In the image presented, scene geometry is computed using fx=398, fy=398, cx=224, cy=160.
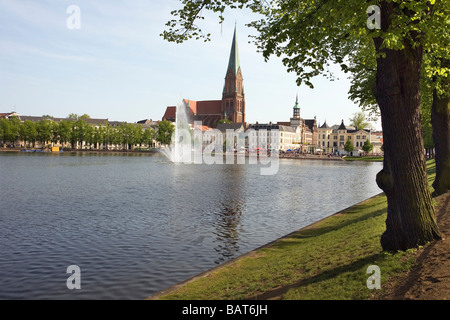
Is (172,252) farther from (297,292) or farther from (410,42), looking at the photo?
(410,42)

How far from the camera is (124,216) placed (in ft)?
82.4

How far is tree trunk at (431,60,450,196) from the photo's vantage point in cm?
2109

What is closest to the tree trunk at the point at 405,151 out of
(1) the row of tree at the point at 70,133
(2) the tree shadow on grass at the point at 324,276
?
(2) the tree shadow on grass at the point at 324,276

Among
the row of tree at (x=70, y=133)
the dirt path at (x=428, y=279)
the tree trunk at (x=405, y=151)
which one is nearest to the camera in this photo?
the dirt path at (x=428, y=279)

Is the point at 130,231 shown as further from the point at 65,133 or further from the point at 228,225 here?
the point at 65,133

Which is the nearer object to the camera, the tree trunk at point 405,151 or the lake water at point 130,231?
the tree trunk at point 405,151

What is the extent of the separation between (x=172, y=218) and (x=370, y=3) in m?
18.3

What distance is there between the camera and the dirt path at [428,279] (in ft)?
26.8

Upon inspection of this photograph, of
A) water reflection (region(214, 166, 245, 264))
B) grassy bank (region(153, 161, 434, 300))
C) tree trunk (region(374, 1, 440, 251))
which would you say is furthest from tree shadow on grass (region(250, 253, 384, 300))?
water reflection (region(214, 166, 245, 264))

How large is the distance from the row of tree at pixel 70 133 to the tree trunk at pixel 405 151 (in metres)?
170

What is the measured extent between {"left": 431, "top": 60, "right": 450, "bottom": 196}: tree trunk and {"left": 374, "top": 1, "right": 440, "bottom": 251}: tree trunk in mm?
11466

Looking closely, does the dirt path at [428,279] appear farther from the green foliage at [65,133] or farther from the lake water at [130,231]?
the green foliage at [65,133]

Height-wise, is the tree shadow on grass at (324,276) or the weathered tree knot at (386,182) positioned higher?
the weathered tree knot at (386,182)

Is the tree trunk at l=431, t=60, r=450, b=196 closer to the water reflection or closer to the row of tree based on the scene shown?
the water reflection
